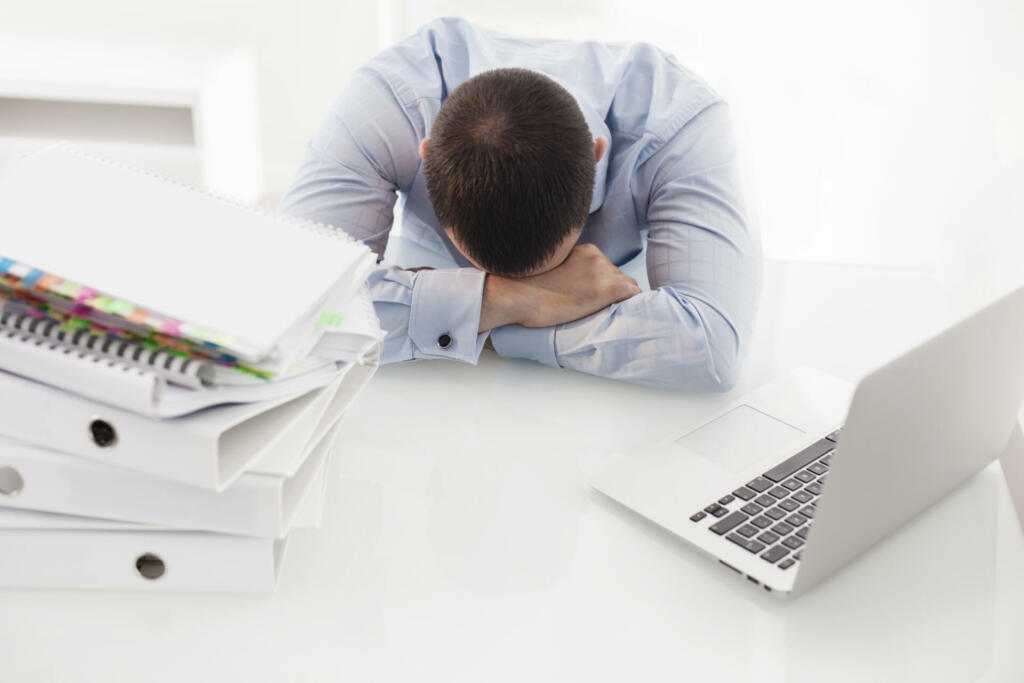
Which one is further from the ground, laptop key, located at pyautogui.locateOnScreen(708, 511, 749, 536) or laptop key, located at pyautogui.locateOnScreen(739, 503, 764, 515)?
laptop key, located at pyautogui.locateOnScreen(739, 503, 764, 515)

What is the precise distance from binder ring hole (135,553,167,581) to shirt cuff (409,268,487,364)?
0.41m

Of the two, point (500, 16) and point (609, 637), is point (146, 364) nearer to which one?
point (609, 637)

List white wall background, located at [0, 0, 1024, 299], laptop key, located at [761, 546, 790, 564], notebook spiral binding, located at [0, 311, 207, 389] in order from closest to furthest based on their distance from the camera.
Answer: notebook spiral binding, located at [0, 311, 207, 389], laptop key, located at [761, 546, 790, 564], white wall background, located at [0, 0, 1024, 299]

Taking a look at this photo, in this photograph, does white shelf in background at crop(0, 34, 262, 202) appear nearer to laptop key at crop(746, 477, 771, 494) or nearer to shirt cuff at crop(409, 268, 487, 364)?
shirt cuff at crop(409, 268, 487, 364)

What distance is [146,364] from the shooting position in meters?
0.63

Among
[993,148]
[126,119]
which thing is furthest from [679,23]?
[126,119]

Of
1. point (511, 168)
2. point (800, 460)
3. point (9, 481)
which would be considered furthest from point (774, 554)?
point (9, 481)

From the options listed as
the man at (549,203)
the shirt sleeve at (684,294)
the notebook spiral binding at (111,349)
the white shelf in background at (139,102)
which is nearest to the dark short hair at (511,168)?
the man at (549,203)

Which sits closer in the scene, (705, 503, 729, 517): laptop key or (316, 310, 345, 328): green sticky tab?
(316, 310, 345, 328): green sticky tab

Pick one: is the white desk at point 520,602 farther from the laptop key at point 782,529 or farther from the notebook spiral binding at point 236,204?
the notebook spiral binding at point 236,204

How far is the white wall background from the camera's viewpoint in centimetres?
131

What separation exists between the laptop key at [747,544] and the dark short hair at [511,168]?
436mm

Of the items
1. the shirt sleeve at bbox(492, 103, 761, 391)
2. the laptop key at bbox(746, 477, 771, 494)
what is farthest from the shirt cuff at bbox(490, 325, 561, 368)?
the laptop key at bbox(746, 477, 771, 494)

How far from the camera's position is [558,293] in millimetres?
1114
